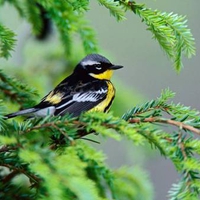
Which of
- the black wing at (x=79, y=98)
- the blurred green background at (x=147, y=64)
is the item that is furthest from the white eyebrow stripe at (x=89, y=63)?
the blurred green background at (x=147, y=64)

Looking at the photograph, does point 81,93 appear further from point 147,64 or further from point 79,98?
point 147,64

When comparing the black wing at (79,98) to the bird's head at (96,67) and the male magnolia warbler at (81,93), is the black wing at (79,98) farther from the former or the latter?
the bird's head at (96,67)

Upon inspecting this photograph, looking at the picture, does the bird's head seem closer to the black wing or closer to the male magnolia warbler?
the male magnolia warbler

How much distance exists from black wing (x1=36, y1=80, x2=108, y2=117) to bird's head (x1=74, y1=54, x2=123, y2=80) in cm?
21

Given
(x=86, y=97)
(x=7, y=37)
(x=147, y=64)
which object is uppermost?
(x=7, y=37)

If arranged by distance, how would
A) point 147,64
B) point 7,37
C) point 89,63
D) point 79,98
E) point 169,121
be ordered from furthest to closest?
point 147,64 → point 89,63 → point 79,98 → point 7,37 → point 169,121

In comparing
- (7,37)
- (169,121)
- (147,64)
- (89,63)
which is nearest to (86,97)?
(89,63)

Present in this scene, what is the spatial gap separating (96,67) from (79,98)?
45 centimetres

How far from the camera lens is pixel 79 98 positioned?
2715mm

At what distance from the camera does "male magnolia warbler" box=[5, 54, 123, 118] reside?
2.62 meters

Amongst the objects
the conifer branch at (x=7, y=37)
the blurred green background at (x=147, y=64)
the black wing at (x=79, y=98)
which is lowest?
the blurred green background at (x=147, y=64)

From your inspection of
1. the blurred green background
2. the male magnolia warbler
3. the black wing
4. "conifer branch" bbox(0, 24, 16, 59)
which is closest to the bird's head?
the male magnolia warbler

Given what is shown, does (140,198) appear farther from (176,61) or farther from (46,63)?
(46,63)

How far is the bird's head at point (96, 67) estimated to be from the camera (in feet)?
10.0
